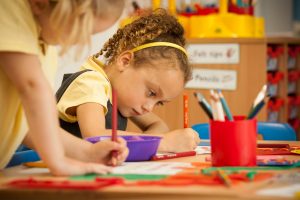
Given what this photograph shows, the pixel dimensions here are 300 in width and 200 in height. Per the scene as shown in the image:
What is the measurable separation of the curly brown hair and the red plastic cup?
487 millimetres

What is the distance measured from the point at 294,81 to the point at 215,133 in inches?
94.9

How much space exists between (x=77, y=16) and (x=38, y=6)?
0.08 metres

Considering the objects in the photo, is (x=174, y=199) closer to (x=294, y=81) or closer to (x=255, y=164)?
(x=255, y=164)

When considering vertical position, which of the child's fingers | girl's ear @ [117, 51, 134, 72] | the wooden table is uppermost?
girl's ear @ [117, 51, 134, 72]

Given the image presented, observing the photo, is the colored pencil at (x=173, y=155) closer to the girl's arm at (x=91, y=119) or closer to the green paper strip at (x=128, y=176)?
the girl's arm at (x=91, y=119)

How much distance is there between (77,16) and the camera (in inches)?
34.1

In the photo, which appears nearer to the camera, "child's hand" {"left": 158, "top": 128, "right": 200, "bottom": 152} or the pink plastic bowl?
the pink plastic bowl

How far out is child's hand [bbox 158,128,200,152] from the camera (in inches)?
50.9

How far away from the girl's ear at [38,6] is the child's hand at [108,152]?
249 millimetres

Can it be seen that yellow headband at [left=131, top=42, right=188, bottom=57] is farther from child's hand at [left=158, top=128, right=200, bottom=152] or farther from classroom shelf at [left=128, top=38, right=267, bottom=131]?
classroom shelf at [left=128, top=38, right=267, bottom=131]

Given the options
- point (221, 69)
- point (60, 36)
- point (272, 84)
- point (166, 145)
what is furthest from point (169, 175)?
point (272, 84)

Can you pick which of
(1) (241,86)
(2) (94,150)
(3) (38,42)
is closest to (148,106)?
(2) (94,150)

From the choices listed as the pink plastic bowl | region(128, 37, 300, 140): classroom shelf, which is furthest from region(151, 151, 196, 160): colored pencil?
region(128, 37, 300, 140): classroom shelf

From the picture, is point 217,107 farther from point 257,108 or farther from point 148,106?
point 148,106
